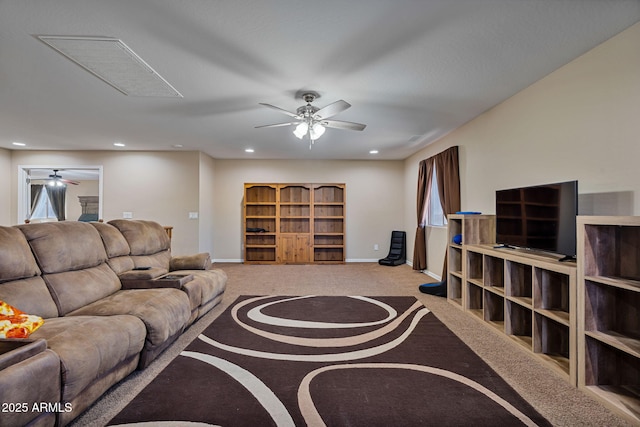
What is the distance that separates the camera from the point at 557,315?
2.13m

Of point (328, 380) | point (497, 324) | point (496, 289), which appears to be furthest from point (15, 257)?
point (497, 324)

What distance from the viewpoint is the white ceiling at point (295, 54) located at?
6.00 feet

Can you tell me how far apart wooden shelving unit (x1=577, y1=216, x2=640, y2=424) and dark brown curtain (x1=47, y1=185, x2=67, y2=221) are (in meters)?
12.0

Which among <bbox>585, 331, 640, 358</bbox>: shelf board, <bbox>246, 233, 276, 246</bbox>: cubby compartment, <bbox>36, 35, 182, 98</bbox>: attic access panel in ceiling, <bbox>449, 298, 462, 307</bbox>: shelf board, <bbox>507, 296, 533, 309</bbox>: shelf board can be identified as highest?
<bbox>36, 35, 182, 98</bbox>: attic access panel in ceiling

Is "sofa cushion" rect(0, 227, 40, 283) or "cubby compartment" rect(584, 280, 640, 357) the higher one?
"sofa cushion" rect(0, 227, 40, 283)

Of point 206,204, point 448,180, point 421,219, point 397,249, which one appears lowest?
point 397,249

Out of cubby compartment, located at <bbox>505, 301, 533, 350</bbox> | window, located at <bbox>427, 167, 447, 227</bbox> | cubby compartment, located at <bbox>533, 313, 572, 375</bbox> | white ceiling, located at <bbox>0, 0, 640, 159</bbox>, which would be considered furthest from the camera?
window, located at <bbox>427, 167, 447, 227</bbox>

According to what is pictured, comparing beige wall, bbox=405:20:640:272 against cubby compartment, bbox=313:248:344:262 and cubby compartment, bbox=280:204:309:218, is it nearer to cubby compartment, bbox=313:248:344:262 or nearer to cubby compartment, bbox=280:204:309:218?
cubby compartment, bbox=313:248:344:262

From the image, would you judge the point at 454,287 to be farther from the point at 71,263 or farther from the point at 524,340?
the point at 71,263

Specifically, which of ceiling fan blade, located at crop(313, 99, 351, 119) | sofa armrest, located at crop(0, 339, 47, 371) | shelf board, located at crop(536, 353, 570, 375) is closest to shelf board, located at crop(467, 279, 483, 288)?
shelf board, located at crop(536, 353, 570, 375)

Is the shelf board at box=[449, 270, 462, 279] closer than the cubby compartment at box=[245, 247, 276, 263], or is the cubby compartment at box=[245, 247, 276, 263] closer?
the shelf board at box=[449, 270, 462, 279]

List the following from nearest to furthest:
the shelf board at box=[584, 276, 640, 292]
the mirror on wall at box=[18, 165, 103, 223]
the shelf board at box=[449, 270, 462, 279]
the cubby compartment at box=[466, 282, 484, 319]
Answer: the shelf board at box=[584, 276, 640, 292]
the cubby compartment at box=[466, 282, 484, 319]
the shelf board at box=[449, 270, 462, 279]
the mirror on wall at box=[18, 165, 103, 223]

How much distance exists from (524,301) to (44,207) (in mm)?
12081

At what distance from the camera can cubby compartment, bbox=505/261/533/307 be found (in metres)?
2.64
